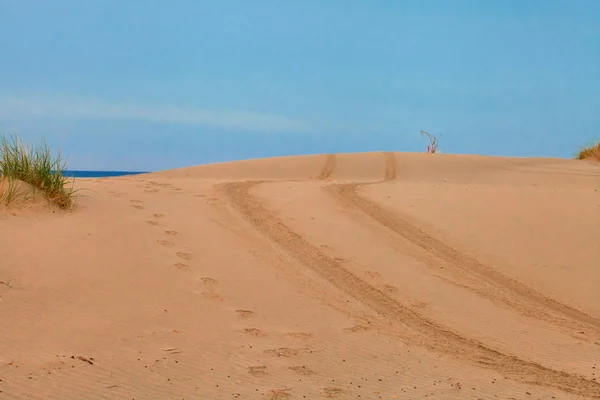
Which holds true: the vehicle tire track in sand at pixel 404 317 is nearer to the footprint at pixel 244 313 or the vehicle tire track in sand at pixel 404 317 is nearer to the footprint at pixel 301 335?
the footprint at pixel 301 335

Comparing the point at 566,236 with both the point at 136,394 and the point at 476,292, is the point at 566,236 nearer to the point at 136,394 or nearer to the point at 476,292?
the point at 476,292

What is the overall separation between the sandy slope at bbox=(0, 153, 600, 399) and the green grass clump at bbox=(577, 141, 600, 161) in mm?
11605

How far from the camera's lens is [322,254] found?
796 cm

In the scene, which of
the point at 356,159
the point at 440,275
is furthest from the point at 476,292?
the point at 356,159

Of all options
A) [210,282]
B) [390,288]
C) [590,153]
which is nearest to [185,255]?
[210,282]

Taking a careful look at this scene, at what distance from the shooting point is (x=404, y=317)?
6.34m

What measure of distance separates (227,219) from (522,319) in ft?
13.7

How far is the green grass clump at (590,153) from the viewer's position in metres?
21.7

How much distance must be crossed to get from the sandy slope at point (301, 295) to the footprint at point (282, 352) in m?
0.02

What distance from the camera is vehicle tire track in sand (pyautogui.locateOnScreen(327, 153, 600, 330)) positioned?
689cm

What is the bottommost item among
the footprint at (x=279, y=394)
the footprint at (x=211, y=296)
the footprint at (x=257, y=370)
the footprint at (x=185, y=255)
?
the footprint at (x=279, y=394)

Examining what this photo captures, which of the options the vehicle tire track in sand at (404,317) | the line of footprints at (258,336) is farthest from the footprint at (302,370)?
the vehicle tire track in sand at (404,317)

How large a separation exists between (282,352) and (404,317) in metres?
1.73

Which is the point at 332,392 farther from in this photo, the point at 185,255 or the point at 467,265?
the point at 467,265
